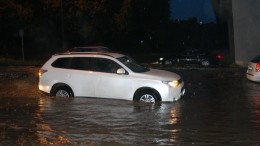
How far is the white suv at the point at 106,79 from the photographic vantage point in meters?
14.5

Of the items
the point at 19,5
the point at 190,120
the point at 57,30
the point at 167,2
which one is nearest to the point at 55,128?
the point at 190,120

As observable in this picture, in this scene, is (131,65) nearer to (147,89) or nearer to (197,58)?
(147,89)

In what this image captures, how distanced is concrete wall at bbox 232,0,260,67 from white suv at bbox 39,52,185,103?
1667cm

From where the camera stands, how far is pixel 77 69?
1536cm

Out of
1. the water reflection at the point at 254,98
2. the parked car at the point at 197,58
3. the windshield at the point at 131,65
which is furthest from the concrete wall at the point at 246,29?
the windshield at the point at 131,65

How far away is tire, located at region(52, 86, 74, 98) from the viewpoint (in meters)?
15.5

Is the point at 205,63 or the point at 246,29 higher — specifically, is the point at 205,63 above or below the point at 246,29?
Answer: below

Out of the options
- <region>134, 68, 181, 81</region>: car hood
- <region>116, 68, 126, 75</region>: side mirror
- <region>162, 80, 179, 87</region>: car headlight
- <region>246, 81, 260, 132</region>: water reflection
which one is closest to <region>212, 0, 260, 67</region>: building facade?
<region>246, 81, 260, 132</region>: water reflection

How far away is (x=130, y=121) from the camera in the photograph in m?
11.7

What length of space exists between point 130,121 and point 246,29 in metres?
20.9

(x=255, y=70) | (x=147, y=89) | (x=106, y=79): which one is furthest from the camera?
(x=255, y=70)

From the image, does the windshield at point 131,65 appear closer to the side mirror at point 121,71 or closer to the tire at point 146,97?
the side mirror at point 121,71

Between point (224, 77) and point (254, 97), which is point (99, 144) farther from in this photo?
point (224, 77)

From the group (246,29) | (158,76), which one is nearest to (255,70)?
(158,76)
